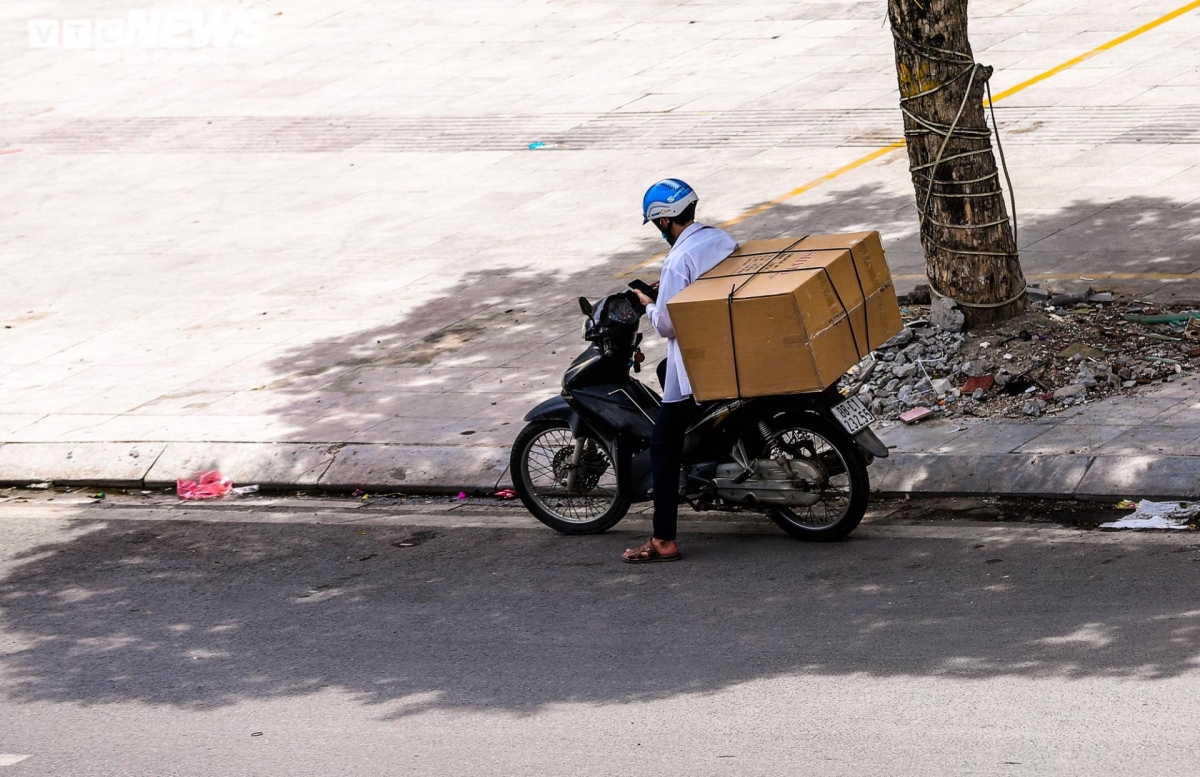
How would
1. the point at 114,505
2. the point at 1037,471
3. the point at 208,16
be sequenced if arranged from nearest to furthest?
the point at 1037,471 < the point at 114,505 < the point at 208,16

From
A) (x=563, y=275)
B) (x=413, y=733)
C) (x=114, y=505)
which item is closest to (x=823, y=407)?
(x=413, y=733)

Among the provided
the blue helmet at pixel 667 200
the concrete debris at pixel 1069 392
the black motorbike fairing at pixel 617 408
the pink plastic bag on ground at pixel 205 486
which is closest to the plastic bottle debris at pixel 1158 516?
the concrete debris at pixel 1069 392

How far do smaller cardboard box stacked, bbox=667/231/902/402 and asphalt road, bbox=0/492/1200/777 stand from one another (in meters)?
0.84

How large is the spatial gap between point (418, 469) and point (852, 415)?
2845 mm

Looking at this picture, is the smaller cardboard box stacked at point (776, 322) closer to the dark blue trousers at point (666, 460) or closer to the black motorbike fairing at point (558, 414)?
the dark blue trousers at point (666, 460)

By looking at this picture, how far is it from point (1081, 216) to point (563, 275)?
4.01 m

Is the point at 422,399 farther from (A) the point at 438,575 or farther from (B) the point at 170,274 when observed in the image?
(B) the point at 170,274

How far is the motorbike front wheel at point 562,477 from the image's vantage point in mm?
7855

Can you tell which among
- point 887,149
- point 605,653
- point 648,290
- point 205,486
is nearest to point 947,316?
point 648,290

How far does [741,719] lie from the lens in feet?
17.7

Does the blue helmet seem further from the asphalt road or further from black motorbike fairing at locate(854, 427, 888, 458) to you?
the asphalt road

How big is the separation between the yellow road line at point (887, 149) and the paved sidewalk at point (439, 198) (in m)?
0.12

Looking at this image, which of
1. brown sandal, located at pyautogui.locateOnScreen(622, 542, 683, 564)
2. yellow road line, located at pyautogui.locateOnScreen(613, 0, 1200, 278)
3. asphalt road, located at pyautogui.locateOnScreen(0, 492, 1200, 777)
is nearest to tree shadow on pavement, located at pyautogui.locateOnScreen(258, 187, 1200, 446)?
yellow road line, located at pyautogui.locateOnScreen(613, 0, 1200, 278)

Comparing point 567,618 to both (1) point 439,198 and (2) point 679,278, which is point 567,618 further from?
(1) point 439,198
